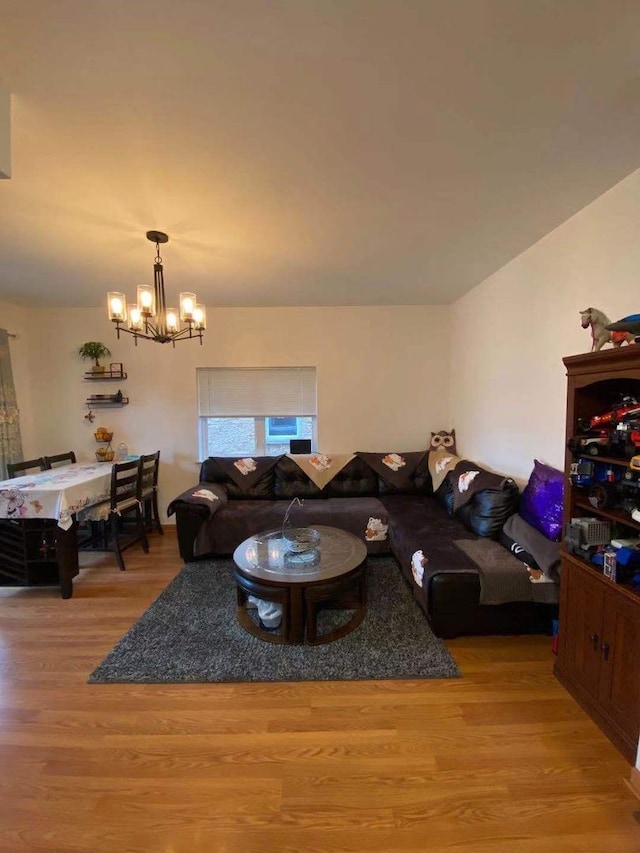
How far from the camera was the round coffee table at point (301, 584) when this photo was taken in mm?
2006

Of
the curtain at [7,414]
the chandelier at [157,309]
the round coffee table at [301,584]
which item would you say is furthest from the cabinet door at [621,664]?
the curtain at [7,414]

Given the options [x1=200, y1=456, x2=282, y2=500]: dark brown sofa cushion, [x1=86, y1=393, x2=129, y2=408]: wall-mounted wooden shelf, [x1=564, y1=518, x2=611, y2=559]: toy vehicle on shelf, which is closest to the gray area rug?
[x1=564, y1=518, x2=611, y2=559]: toy vehicle on shelf

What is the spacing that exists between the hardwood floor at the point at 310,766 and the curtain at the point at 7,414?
2354 millimetres

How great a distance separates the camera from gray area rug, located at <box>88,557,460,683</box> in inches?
72.5

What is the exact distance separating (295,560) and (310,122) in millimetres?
2241

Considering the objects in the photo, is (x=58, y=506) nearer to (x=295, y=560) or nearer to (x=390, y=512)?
(x=295, y=560)

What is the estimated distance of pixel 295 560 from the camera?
2.22 m

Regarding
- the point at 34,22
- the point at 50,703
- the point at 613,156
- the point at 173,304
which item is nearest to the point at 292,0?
the point at 34,22

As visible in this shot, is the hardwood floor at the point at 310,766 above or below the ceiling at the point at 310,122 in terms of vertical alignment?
below

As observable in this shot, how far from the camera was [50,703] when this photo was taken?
1.70 meters

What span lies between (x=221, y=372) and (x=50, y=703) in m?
3.09

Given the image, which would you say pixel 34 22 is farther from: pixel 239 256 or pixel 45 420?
pixel 45 420

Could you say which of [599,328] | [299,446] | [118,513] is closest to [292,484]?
[299,446]

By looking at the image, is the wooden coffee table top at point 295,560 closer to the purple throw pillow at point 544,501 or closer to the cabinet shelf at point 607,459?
the purple throw pillow at point 544,501
